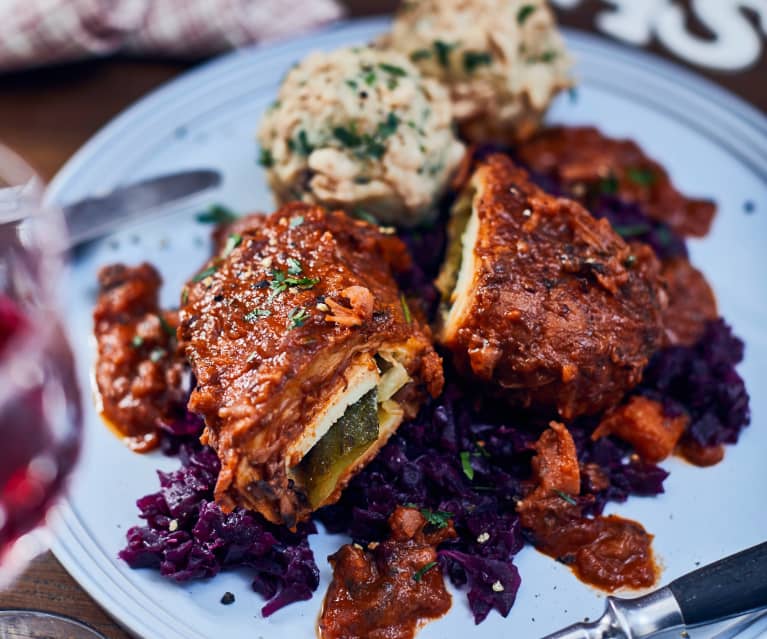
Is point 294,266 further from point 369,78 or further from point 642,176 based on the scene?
point 642,176

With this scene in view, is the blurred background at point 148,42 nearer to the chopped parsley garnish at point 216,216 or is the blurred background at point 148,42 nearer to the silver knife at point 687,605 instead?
the chopped parsley garnish at point 216,216

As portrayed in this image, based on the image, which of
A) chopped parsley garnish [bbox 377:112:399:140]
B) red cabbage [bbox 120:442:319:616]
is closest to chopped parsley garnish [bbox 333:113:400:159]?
chopped parsley garnish [bbox 377:112:399:140]

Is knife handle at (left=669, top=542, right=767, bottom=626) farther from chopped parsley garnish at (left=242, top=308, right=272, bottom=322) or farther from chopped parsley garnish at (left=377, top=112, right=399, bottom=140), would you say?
chopped parsley garnish at (left=377, top=112, right=399, bottom=140)

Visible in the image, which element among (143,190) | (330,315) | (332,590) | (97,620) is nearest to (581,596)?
(332,590)

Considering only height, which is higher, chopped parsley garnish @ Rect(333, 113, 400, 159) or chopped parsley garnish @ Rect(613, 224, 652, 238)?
chopped parsley garnish @ Rect(333, 113, 400, 159)

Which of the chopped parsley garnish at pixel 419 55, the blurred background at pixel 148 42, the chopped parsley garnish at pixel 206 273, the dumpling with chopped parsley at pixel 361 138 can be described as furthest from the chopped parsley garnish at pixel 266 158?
the blurred background at pixel 148 42

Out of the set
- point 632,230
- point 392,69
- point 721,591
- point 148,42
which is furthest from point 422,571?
point 148,42
